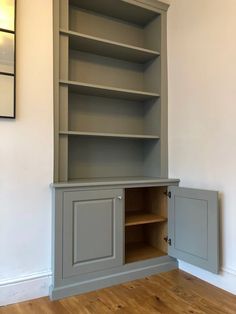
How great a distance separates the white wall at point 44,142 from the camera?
1971 millimetres

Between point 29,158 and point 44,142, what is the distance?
6.6 inches

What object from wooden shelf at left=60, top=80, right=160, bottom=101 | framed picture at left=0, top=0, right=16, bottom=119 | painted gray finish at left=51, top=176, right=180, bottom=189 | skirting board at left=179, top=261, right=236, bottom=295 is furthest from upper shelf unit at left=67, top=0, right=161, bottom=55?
skirting board at left=179, top=261, right=236, bottom=295

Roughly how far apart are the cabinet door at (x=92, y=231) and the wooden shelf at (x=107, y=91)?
3.01ft

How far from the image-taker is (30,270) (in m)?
2.03

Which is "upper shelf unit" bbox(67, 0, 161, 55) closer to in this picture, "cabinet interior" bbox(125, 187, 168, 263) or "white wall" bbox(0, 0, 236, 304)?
"white wall" bbox(0, 0, 236, 304)

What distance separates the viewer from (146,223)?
267 cm

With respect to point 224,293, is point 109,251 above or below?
above

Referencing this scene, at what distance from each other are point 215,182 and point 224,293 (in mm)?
850

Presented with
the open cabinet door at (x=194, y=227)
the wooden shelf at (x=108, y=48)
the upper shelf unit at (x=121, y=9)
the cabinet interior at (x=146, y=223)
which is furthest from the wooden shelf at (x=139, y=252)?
the upper shelf unit at (x=121, y=9)

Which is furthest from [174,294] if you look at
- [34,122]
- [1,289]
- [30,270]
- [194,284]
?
[34,122]

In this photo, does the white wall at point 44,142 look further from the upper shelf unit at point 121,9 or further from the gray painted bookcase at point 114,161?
the upper shelf unit at point 121,9

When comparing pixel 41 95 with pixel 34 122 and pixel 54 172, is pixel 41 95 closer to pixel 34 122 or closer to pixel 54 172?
pixel 34 122

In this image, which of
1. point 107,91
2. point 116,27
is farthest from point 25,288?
point 116,27

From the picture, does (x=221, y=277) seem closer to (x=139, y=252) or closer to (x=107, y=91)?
(x=139, y=252)
